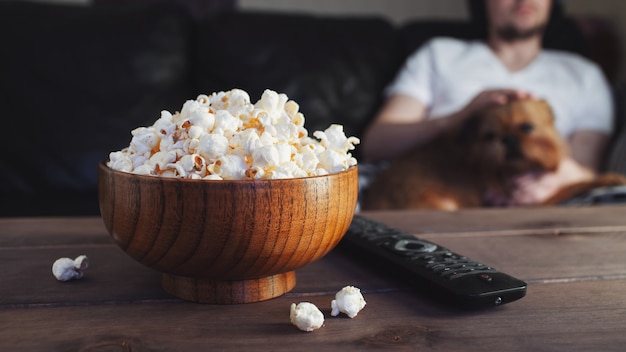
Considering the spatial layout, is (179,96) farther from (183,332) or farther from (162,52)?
(183,332)

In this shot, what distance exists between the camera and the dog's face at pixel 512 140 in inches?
64.5

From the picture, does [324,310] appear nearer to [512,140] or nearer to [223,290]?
[223,290]

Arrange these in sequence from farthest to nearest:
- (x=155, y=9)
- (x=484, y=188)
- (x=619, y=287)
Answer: (x=155, y=9), (x=484, y=188), (x=619, y=287)

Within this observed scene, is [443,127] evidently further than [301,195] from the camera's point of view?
Yes

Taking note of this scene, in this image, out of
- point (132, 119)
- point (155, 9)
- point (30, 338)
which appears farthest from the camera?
point (155, 9)

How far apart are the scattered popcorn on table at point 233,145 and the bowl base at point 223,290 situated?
0.35ft

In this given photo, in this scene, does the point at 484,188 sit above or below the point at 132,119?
below

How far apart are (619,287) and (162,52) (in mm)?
1629

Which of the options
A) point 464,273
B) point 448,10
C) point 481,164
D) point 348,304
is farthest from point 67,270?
point 448,10

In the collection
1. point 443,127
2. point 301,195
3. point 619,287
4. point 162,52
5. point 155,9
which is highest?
point 155,9

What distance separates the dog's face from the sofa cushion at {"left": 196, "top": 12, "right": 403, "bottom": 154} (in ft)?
→ 1.54

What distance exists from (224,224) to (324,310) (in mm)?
130

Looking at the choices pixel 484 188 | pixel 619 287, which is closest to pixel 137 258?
pixel 619 287

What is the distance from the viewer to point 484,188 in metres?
1.70
